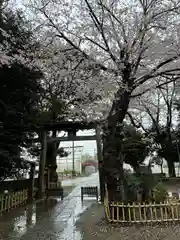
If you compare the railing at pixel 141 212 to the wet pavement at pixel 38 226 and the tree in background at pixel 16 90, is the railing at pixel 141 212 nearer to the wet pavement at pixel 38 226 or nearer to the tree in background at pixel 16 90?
the wet pavement at pixel 38 226

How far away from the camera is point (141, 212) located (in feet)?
22.6

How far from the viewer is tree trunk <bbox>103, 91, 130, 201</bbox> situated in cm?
711

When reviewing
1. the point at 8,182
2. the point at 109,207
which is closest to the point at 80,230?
the point at 109,207

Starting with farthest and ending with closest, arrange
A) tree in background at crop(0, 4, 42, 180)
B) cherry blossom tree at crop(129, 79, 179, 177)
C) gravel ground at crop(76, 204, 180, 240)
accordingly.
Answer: cherry blossom tree at crop(129, 79, 179, 177)
tree in background at crop(0, 4, 42, 180)
gravel ground at crop(76, 204, 180, 240)

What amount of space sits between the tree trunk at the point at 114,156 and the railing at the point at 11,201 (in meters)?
4.41

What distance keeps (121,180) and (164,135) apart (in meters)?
15.8

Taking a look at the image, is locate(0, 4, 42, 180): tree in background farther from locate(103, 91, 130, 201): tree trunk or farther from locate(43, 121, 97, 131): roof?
locate(103, 91, 130, 201): tree trunk

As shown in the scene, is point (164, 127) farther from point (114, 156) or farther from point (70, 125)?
point (114, 156)

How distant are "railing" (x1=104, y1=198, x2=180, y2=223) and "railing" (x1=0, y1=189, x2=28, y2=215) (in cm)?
438

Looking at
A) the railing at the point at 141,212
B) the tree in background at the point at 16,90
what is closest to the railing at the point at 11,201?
the tree in background at the point at 16,90

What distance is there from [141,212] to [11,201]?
5647 mm

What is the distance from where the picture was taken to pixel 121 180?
284 inches

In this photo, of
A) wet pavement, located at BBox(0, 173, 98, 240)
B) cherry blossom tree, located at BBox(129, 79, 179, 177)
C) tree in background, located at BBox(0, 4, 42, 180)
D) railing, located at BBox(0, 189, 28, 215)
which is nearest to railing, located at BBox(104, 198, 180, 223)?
wet pavement, located at BBox(0, 173, 98, 240)

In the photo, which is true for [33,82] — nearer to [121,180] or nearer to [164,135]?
[121,180]
